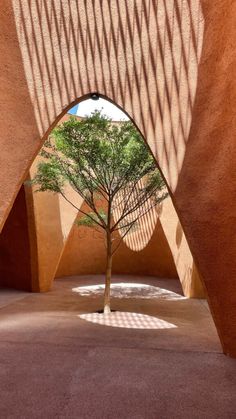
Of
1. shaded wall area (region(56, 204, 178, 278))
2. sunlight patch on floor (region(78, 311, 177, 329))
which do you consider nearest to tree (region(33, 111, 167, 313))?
sunlight patch on floor (region(78, 311, 177, 329))

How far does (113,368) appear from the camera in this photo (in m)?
4.28

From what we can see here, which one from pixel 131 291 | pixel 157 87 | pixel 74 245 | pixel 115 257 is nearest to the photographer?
pixel 157 87

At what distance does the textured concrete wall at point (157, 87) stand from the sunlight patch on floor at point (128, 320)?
7.84ft

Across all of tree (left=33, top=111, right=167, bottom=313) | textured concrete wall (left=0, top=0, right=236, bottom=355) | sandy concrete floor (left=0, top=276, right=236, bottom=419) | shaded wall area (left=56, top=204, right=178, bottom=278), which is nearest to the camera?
sandy concrete floor (left=0, top=276, right=236, bottom=419)

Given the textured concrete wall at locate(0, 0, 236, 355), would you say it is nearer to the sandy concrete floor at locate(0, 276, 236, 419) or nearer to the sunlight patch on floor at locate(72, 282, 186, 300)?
the sandy concrete floor at locate(0, 276, 236, 419)

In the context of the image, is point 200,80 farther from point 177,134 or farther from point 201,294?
point 201,294

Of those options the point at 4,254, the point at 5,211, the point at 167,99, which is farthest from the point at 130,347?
the point at 4,254

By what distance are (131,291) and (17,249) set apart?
16.3ft

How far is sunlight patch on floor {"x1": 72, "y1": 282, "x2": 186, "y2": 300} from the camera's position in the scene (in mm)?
11641

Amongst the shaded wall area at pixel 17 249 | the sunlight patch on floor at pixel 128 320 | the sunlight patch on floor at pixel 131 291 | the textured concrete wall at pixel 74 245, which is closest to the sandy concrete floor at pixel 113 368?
the sunlight patch on floor at pixel 128 320

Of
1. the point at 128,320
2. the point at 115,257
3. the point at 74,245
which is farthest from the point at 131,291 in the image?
the point at 74,245

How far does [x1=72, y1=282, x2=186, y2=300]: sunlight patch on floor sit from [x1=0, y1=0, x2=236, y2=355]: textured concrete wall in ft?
23.0

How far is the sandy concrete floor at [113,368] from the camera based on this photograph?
3287 millimetres

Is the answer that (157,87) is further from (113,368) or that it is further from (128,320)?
(128,320)
